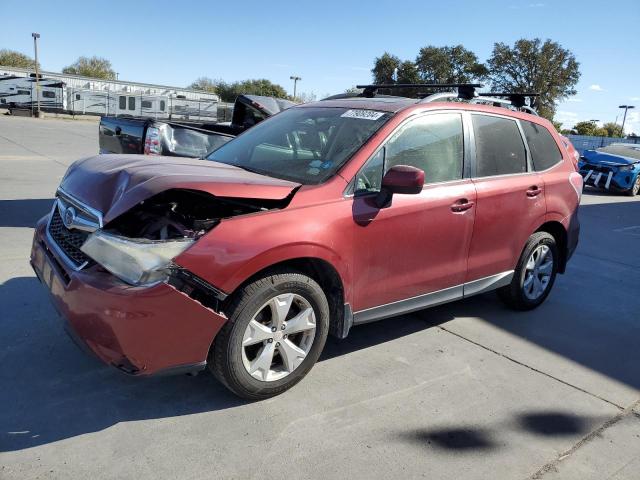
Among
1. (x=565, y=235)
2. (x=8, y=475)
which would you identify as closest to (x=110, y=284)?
(x=8, y=475)

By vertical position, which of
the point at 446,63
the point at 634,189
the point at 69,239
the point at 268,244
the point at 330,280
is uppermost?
the point at 446,63

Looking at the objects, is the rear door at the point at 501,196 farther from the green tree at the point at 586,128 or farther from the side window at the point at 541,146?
the green tree at the point at 586,128

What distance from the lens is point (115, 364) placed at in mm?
2637

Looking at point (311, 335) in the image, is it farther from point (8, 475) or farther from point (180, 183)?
point (8, 475)

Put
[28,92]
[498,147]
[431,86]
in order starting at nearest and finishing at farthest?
[498,147], [431,86], [28,92]

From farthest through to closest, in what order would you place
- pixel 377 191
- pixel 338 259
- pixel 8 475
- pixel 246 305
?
pixel 377 191, pixel 338 259, pixel 246 305, pixel 8 475

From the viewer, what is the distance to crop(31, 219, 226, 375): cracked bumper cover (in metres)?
2.56

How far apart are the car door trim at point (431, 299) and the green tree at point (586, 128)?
207ft

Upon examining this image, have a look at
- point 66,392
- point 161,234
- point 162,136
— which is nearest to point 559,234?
point 161,234

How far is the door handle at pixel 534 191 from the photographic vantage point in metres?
4.51

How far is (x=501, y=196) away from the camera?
424 cm

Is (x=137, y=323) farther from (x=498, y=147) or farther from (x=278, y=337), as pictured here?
(x=498, y=147)

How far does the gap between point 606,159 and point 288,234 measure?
15791 millimetres

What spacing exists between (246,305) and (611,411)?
2494 mm
